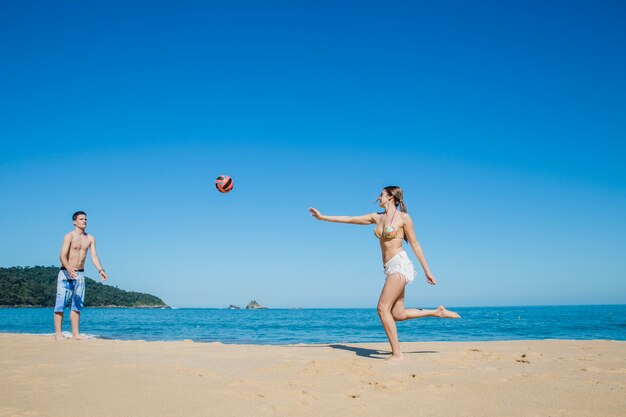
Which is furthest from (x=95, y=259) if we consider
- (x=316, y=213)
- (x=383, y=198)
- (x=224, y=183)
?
(x=383, y=198)

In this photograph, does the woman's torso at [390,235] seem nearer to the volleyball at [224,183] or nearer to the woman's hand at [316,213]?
the woman's hand at [316,213]

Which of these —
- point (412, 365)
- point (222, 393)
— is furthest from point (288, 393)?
point (412, 365)

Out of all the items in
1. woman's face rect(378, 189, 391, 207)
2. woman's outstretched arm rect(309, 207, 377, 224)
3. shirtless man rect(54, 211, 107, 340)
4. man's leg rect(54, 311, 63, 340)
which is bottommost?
man's leg rect(54, 311, 63, 340)

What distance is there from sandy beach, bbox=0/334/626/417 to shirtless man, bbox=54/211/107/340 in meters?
1.66

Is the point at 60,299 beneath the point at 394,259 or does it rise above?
beneath

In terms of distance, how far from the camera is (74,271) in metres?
7.84

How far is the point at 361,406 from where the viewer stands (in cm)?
331

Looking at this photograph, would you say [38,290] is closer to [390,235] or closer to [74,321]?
[74,321]

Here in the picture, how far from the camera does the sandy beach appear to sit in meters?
3.23

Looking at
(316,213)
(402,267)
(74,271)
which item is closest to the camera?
(402,267)

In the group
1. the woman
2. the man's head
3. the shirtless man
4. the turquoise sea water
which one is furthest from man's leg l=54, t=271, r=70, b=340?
the turquoise sea water

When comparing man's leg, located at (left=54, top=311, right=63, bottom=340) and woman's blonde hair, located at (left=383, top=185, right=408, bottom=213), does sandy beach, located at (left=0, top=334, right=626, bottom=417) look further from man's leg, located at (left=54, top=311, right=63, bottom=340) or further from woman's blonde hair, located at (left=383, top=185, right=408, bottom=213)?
woman's blonde hair, located at (left=383, top=185, right=408, bottom=213)

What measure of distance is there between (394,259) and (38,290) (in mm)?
100345

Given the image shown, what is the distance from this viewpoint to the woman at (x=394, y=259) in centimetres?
553
